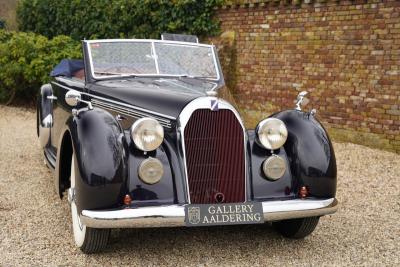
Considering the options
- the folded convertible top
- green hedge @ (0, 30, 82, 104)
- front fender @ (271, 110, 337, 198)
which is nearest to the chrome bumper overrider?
front fender @ (271, 110, 337, 198)

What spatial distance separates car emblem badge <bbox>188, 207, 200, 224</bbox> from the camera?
327 cm

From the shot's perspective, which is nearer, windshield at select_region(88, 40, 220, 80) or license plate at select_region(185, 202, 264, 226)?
license plate at select_region(185, 202, 264, 226)

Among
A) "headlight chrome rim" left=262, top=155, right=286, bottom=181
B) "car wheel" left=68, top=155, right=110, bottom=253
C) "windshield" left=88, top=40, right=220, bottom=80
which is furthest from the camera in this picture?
"windshield" left=88, top=40, right=220, bottom=80

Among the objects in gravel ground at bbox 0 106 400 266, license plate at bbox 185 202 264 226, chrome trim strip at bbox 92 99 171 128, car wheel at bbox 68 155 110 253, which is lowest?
gravel ground at bbox 0 106 400 266

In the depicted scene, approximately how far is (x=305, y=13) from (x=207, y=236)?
A: 4.93 metres

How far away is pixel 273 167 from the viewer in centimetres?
360

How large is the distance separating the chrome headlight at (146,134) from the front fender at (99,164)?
112 mm

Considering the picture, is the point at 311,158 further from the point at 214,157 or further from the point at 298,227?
the point at 214,157

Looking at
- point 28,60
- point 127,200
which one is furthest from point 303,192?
point 28,60

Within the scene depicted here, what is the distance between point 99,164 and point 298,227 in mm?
1598

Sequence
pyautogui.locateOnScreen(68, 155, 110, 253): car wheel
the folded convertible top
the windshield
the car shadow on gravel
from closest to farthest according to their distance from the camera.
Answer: pyautogui.locateOnScreen(68, 155, 110, 253): car wheel < the car shadow on gravel < the windshield < the folded convertible top

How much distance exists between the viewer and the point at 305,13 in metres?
7.91

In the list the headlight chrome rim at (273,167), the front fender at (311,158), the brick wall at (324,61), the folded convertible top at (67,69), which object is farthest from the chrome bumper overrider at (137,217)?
the brick wall at (324,61)

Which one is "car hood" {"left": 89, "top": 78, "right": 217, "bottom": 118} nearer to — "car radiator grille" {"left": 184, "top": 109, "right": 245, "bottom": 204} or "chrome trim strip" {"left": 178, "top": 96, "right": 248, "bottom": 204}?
"chrome trim strip" {"left": 178, "top": 96, "right": 248, "bottom": 204}
